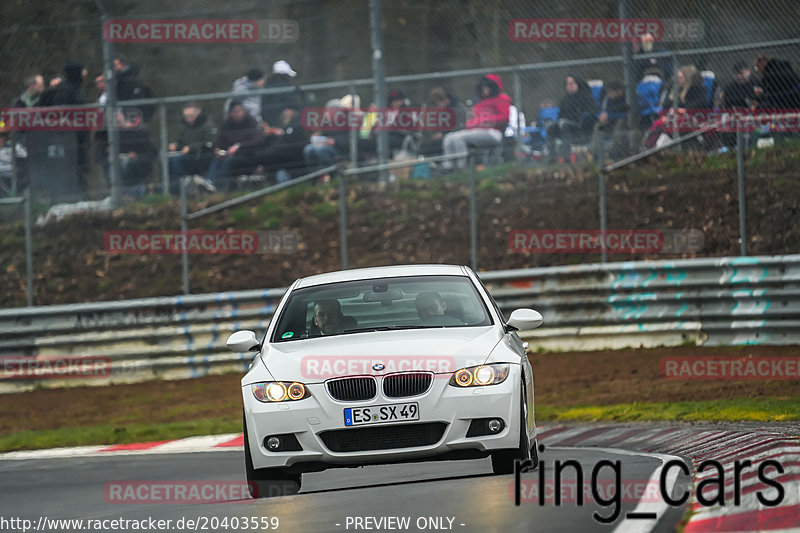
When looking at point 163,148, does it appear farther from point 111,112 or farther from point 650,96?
point 650,96

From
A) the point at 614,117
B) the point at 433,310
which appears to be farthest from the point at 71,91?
the point at 433,310

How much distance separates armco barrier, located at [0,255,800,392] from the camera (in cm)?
1630

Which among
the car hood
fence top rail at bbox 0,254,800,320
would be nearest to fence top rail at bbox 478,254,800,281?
fence top rail at bbox 0,254,800,320

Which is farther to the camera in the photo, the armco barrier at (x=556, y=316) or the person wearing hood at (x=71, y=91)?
the person wearing hood at (x=71, y=91)

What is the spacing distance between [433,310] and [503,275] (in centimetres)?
856

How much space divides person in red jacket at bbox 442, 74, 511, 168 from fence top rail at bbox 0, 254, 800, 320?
2370 millimetres

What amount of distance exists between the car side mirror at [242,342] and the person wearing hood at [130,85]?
1219 cm

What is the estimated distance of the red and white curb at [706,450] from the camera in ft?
20.5

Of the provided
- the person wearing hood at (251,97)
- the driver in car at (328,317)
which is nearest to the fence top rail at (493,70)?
the person wearing hood at (251,97)

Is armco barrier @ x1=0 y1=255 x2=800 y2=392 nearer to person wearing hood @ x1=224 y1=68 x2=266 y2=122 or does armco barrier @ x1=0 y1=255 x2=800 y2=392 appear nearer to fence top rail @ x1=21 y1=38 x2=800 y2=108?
fence top rail @ x1=21 y1=38 x2=800 y2=108

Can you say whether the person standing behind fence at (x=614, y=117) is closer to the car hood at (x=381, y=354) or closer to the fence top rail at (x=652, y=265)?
the fence top rail at (x=652, y=265)

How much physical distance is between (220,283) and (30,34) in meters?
5.00

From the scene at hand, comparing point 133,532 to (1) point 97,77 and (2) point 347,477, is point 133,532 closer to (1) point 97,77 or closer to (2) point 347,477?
(2) point 347,477

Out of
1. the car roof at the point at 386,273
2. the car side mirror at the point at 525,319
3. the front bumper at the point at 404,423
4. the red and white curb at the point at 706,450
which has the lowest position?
the red and white curb at the point at 706,450
